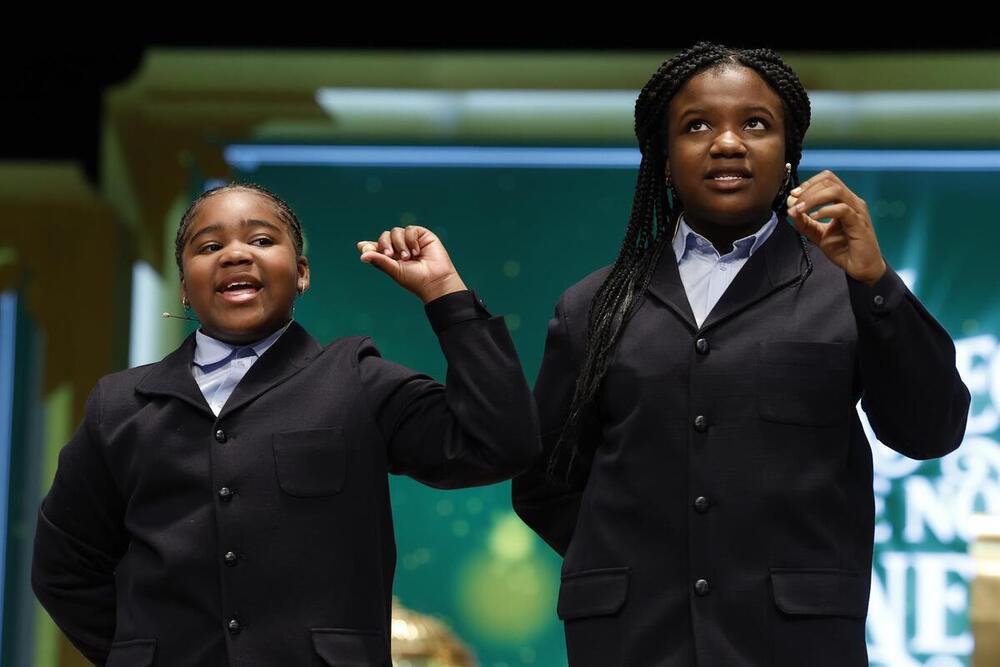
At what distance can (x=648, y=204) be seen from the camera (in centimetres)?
259

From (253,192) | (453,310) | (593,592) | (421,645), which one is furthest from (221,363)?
(421,645)

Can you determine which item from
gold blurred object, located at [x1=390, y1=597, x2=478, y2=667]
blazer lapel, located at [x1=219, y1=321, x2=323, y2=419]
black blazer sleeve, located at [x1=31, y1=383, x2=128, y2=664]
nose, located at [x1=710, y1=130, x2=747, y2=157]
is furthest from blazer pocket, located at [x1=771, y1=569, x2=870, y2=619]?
gold blurred object, located at [x1=390, y1=597, x2=478, y2=667]

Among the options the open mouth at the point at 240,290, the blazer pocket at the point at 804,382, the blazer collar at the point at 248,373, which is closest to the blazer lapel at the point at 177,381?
the blazer collar at the point at 248,373

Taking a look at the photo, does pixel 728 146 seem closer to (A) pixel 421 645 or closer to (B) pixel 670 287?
(B) pixel 670 287

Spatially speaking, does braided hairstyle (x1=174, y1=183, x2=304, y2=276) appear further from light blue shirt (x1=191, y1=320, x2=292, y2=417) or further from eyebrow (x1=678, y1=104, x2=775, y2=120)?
eyebrow (x1=678, y1=104, x2=775, y2=120)

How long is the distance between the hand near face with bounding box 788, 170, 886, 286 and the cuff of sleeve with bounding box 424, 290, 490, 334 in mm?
481

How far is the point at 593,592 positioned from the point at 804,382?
414mm

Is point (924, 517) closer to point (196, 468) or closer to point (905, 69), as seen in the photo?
point (905, 69)

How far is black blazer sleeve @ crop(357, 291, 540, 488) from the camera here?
2.34 metres

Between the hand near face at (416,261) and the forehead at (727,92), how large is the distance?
0.41 meters

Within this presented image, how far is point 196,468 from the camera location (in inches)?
93.4

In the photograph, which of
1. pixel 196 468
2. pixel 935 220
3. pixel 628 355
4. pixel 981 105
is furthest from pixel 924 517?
pixel 196 468

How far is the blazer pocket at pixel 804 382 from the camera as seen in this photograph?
7.53ft

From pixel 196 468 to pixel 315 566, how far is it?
23 centimetres
